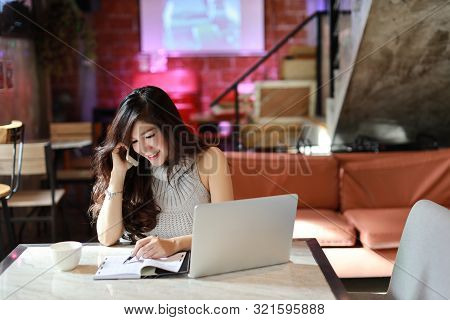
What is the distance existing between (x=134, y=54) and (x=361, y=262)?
510 cm

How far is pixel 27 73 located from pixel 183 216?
3.36 meters

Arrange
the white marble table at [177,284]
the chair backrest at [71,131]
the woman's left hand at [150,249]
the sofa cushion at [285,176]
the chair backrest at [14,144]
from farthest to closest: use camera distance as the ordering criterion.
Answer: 1. the chair backrest at [71,131]
2. the sofa cushion at [285,176]
3. the chair backrest at [14,144]
4. the woman's left hand at [150,249]
5. the white marble table at [177,284]

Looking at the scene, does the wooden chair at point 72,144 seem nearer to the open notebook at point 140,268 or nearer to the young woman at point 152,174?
the young woman at point 152,174

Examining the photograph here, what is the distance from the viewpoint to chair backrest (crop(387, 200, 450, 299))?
1.34m

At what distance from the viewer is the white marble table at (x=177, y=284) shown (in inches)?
48.2

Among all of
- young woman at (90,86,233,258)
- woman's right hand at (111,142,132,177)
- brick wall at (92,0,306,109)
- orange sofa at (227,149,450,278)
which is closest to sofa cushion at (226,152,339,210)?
orange sofa at (227,149,450,278)

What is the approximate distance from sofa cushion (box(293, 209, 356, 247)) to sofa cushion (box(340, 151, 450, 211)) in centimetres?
19

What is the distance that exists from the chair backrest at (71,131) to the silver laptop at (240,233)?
339cm

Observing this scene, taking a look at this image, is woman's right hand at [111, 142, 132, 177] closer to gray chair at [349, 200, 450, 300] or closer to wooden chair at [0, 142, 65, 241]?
gray chair at [349, 200, 450, 300]

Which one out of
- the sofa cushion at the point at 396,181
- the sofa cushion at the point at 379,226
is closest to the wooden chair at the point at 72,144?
the sofa cushion at the point at 396,181

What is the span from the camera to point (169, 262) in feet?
4.64

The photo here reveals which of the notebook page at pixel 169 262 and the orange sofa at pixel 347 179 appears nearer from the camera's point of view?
the notebook page at pixel 169 262

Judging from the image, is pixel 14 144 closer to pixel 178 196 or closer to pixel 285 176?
pixel 178 196

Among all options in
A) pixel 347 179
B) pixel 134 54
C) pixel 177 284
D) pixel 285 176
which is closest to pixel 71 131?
pixel 285 176
